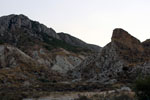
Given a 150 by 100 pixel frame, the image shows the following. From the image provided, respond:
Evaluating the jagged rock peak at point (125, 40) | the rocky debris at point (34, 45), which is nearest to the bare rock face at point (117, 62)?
the jagged rock peak at point (125, 40)

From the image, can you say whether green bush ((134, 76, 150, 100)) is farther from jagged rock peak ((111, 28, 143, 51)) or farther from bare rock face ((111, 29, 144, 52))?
jagged rock peak ((111, 28, 143, 51))

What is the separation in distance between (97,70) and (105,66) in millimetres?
2726

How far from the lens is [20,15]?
191 meters

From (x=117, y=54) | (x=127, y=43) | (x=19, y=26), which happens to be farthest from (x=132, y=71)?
(x=19, y=26)

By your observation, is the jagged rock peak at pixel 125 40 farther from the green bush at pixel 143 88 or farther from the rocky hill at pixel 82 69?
the green bush at pixel 143 88

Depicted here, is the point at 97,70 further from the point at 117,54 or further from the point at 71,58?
the point at 71,58

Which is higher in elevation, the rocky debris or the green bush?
the rocky debris

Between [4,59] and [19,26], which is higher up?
[19,26]

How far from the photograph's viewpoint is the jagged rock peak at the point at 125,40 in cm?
7751

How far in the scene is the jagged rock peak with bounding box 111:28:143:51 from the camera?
77512 mm

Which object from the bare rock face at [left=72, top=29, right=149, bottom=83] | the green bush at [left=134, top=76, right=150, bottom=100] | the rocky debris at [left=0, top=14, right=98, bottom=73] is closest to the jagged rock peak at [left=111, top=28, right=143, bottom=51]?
the bare rock face at [left=72, top=29, right=149, bottom=83]

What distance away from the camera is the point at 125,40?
79.9 metres

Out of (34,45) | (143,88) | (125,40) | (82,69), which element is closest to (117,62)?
(125,40)

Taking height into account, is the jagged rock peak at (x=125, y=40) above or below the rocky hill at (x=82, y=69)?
above
